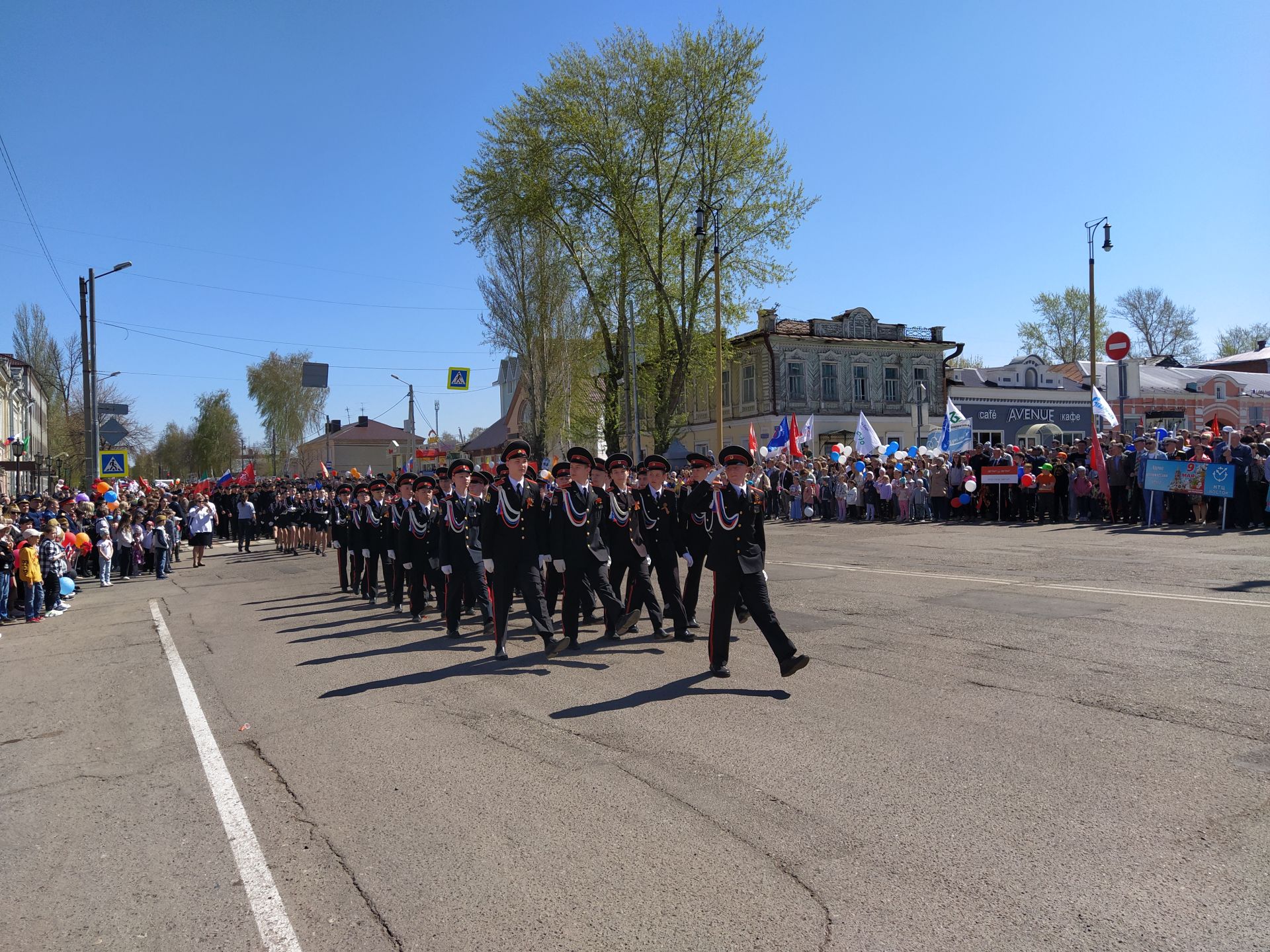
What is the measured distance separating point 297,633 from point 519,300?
31.5m

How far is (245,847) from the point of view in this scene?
4340 mm

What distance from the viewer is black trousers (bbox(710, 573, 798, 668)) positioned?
6883 millimetres

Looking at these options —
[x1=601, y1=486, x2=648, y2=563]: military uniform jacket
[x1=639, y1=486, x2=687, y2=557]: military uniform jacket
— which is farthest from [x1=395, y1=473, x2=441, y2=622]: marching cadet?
[x1=639, y1=486, x2=687, y2=557]: military uniform jacket

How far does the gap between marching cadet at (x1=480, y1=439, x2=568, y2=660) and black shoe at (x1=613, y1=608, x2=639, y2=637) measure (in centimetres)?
83

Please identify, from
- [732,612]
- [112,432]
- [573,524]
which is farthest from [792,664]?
[112,432]

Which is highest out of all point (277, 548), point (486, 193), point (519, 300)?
point (486, 193)

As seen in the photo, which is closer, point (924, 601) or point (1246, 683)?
point (1246, 683)

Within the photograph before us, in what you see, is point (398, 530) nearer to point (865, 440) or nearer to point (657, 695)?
point (657, 695)

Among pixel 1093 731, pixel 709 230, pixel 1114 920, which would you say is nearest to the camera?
pixel 1114 920

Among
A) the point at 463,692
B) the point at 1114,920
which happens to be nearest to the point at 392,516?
the point at 463,692

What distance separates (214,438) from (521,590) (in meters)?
88.8

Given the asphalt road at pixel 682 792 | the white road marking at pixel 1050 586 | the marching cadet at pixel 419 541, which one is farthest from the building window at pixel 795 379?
the asphalt road at pixel 682 792

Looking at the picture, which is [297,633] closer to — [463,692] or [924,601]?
[463,692]

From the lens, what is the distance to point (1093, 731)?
18.0ft
